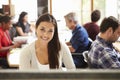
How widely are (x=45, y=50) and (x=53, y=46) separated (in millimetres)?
83

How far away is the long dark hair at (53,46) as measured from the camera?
2.11 m

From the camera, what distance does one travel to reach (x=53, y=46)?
85.6 inches

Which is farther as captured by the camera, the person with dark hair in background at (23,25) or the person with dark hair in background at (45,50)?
the person with dark hair in background at (23,25)

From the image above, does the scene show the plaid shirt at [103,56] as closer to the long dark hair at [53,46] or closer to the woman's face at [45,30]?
the long dark hair at [53,46]

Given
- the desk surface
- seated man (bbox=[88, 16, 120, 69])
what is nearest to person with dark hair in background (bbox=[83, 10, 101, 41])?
seated man (bbox=[88, 16, 120, 69])

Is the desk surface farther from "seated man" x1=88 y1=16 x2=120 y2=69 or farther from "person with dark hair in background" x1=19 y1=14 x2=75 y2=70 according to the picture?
"seated man" x1=88 y1=16 x2=120 y2=69

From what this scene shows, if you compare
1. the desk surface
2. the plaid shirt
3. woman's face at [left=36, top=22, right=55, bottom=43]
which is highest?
the desk surface

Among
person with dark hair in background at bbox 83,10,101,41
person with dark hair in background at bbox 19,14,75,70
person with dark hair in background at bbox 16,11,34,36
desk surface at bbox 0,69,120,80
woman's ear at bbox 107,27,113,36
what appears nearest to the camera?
desk surface at bbox 0,69,120,80

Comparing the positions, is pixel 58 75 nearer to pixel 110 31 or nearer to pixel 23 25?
pixel 110 31

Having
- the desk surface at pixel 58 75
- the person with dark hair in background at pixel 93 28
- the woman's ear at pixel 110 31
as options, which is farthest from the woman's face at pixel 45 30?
the person with dark hair in background at pixel 93 28

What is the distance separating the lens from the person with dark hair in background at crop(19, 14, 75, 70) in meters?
2.06

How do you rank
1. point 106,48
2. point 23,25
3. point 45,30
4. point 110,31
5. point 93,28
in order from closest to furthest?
point 45,30, point 106,48, point 110,31, point 93,28, point 23,25

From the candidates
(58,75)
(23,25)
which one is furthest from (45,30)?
(23,25)

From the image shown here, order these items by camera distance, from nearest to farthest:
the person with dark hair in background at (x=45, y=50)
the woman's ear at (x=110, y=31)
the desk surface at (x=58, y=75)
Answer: the desk surface at (x=58, y=75)
the person with dark hair in background at (x=45, y=50)
the woman's ear at (x=110, y=31)
